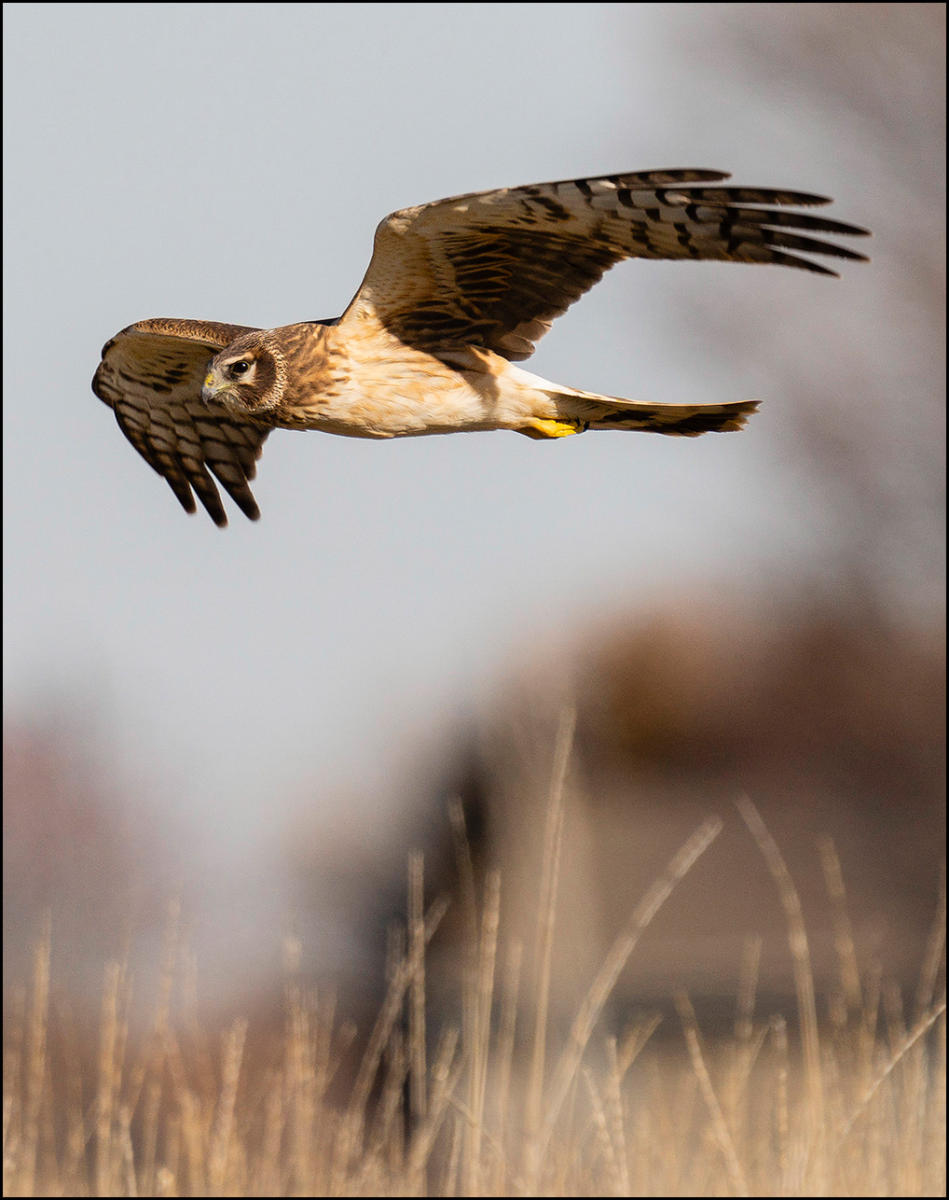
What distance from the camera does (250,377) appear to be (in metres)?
3.20

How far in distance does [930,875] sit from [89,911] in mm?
6836

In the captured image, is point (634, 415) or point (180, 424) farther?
point (180, 424)

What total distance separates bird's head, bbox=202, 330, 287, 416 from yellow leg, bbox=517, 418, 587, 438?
0.48m

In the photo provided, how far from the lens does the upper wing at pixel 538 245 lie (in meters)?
2.62

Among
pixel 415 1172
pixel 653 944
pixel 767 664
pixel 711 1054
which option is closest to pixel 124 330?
pixel 415 1172

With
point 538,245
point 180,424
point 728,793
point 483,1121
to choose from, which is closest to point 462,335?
point 538,245

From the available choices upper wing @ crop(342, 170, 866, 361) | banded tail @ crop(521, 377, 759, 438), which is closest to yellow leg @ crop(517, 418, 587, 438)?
banded tail @ crop(521, 377, 759, 438)

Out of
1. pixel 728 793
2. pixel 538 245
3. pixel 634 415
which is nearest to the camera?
pixel 538 245

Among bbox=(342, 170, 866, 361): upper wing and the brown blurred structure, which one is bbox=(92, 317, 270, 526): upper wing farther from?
the brown blurred structure

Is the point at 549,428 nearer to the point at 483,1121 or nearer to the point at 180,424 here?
the point at 180,424

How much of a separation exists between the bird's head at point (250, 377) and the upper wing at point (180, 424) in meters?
0.59

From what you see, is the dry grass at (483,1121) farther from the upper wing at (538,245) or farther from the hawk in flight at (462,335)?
the upper wing at (538,245)

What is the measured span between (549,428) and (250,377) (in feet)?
1.91

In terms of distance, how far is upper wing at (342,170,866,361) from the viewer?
2.62 metres
